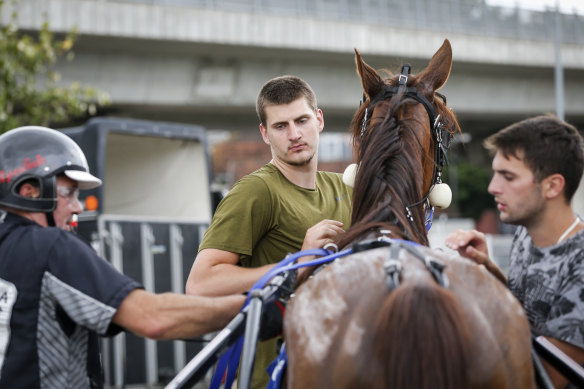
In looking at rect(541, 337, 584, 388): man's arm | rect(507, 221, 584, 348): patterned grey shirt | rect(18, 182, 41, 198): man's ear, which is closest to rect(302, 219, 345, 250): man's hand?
Answer: rect(507, 221, 584, 348): patterned grey shirt

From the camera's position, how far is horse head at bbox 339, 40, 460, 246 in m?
2.76

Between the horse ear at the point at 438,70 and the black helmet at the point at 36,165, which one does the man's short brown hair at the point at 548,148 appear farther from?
the black helmet at the point at 36,165

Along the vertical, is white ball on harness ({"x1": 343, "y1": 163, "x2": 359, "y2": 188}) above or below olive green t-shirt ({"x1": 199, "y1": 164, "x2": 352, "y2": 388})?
above

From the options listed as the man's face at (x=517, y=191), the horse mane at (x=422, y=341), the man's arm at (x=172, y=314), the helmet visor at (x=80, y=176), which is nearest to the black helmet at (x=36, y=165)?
the helmet visor at (x=80, y=176)

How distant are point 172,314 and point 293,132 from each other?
1296 mm

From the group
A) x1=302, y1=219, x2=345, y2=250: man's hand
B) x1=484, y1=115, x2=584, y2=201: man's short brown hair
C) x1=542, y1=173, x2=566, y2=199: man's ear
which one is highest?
x1=484, y1=115, x2=584, y2=201: man's short brown hair

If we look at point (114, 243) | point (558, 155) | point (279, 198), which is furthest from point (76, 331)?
point (114, 243)

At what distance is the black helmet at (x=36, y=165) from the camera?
301 cm

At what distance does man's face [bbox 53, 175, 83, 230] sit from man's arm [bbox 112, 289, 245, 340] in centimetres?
57

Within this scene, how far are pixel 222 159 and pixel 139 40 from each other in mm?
37726

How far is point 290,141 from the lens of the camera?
3717 millimetres

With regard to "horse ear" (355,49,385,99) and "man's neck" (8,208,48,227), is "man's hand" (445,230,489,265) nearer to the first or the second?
"horse ear" (355,49,385,99)

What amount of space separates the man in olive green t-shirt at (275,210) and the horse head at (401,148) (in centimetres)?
27

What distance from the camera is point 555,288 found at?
2707 millimetres
